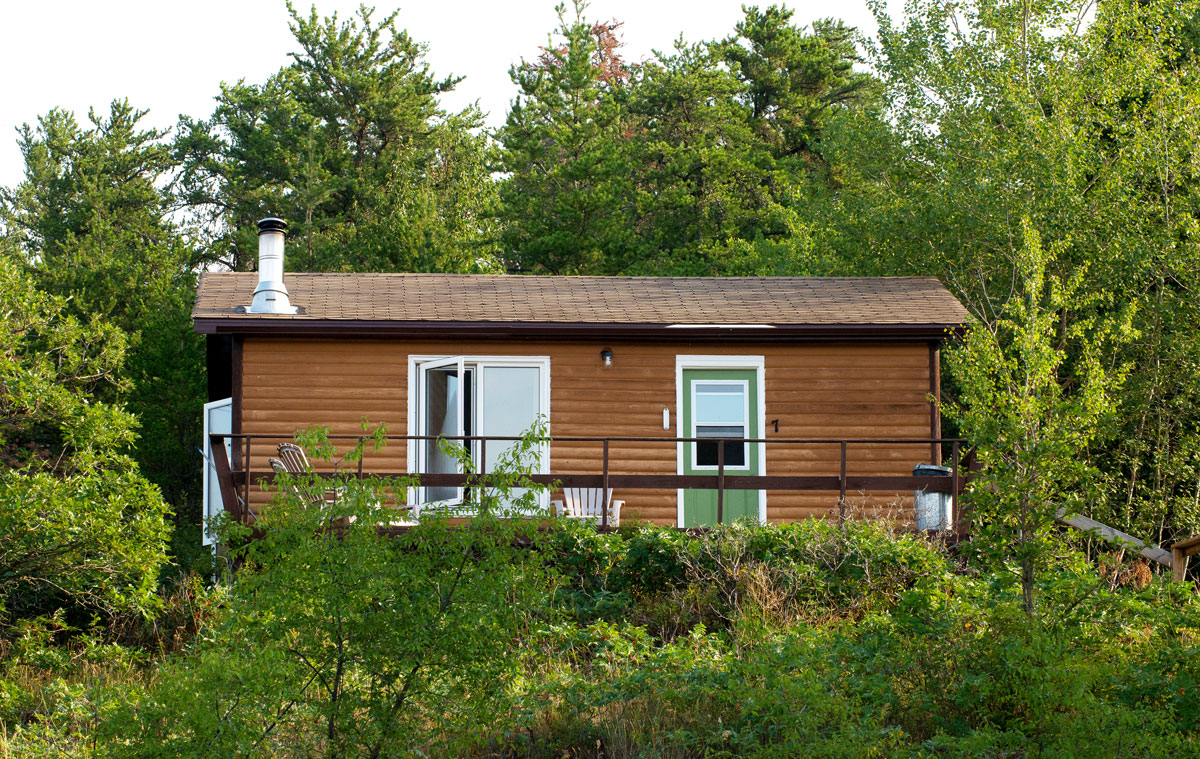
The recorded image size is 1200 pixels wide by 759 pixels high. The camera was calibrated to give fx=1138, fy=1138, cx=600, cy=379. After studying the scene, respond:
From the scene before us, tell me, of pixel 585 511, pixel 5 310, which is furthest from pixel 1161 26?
pixel 5 310

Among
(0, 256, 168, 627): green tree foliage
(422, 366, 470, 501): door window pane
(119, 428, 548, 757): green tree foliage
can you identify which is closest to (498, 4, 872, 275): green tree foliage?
(422, 366, 470, 501): door window pane

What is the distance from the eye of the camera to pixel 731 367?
13180mm

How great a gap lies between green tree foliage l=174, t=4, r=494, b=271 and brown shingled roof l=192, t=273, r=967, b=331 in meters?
11.5

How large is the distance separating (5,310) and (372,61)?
21.2 m

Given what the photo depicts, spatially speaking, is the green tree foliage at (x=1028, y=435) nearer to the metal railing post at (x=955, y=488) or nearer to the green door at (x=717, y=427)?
the metal railing post at (x=955, y=488)

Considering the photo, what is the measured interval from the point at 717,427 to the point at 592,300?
2.22m

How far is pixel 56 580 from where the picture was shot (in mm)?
10461

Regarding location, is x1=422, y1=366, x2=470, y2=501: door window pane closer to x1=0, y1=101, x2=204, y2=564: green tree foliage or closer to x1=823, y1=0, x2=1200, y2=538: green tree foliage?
x1=0, y1=101, x2=204, y2=564: green tree foliage

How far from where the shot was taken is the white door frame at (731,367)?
13.0 meters

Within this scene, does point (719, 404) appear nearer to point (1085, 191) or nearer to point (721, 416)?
point (721, 416)

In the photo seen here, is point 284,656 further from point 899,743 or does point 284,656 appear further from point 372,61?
point 372,61

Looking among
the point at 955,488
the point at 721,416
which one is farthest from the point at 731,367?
the point at 955,488

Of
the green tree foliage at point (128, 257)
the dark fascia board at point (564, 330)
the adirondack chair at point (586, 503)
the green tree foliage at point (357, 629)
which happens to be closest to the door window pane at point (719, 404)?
the dark fascia board at point (564, 330)

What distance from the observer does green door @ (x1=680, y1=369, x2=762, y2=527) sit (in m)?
13.1
